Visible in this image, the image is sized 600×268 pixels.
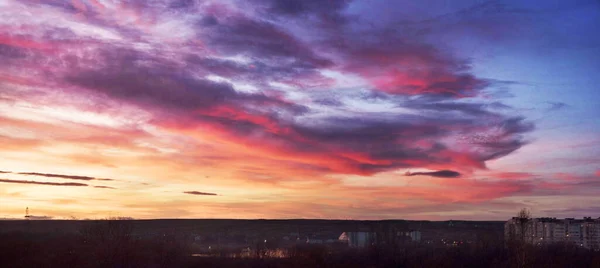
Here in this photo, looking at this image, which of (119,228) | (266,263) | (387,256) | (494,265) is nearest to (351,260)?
(387,256)

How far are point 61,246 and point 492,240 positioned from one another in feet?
300

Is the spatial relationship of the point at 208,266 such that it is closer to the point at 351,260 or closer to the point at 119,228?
the point at 119,228

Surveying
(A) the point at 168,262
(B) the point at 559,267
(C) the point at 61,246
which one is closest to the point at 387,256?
(B) the point at 559,267

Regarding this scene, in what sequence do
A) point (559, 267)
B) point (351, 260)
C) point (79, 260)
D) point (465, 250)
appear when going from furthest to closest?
point (465, 250)
point (351, 260)
point (559, 267)
point (79, 260)

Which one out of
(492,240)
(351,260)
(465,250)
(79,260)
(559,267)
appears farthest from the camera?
(492,240)

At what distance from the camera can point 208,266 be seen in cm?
10062

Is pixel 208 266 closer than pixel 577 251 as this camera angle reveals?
Yes

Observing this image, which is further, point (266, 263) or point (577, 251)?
point (577, 251)

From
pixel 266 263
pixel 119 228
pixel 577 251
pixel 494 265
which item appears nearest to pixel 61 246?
pixel 119 228

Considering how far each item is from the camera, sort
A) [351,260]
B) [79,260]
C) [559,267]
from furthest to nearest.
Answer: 1. [351,260]
2. [559,267]
3. [79,260]

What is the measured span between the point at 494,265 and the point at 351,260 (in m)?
24.5

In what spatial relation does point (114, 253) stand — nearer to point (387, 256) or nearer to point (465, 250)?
point (387, 256)

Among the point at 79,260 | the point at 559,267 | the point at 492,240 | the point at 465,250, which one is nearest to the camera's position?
the point at 79,260

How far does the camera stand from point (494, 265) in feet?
326
